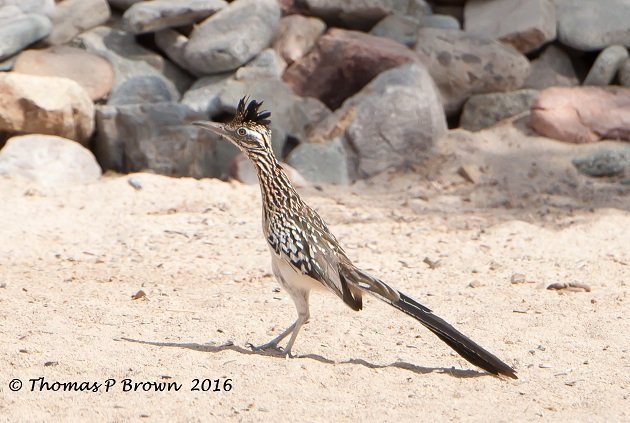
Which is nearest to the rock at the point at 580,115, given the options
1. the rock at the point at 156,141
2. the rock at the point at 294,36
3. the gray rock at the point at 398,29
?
the gray rock at the point at 398,29

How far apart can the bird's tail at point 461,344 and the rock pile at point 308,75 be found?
430cm

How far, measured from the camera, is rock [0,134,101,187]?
30.2ft

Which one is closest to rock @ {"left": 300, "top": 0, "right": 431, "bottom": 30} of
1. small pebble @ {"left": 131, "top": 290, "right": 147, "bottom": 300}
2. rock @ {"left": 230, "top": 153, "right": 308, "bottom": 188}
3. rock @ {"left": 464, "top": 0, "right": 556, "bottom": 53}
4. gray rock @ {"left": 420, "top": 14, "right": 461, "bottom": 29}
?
gray rock @ {"left": 420, "top": 14, "right": 461, "bottom": 29}

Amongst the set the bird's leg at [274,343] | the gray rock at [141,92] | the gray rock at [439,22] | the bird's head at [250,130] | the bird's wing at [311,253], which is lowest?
the gray rock at [141,92]

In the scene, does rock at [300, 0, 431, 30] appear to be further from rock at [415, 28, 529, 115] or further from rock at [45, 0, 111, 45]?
rock at [45, 0, 111, 45]

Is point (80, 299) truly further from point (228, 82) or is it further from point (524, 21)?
point (524, 21)

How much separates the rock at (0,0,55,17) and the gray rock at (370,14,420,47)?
10.3 ft

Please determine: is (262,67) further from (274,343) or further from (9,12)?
(274,343)

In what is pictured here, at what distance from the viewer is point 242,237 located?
8297 mm

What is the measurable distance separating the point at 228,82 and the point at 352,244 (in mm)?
2841

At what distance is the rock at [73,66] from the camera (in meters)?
10.2

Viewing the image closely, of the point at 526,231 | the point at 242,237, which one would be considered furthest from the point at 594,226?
the point at 242,237

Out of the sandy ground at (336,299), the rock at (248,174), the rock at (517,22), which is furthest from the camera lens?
the rock at (517,22)

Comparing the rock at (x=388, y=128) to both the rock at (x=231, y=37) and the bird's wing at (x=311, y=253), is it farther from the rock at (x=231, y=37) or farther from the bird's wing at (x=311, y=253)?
the bird's wing at (x=311, y=253)
